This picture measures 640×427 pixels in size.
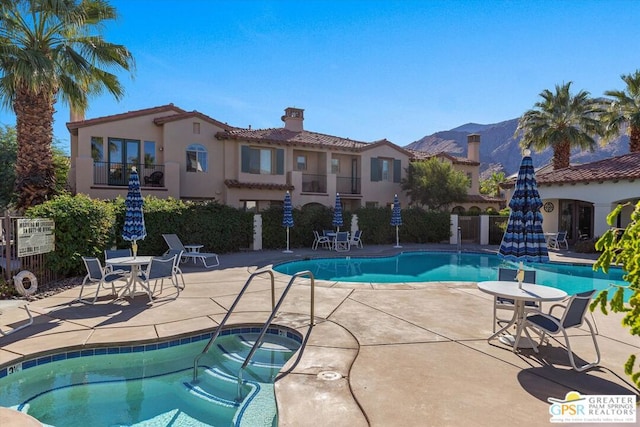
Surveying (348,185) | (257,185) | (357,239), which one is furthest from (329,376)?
(348,185)

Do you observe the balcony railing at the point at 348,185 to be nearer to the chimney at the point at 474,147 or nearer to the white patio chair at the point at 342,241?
the white patio chair at the point at 342,241

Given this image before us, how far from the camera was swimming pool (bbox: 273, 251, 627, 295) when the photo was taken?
1236 cm

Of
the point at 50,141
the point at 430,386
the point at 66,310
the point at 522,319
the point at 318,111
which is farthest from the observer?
the point at 318,111

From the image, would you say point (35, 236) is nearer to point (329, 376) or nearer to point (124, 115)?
point (329, 376)

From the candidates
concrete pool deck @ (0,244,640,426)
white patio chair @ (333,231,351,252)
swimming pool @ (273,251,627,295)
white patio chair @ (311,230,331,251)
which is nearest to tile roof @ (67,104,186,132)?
white patio chair @ (311,230,331,251)

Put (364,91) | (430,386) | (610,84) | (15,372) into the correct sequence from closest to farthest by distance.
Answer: (430,386) → (15,372) → (364,91) → (610,84)

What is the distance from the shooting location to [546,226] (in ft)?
73.4

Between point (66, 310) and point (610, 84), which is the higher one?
point (610, 84)

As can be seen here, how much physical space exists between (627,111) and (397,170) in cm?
1454

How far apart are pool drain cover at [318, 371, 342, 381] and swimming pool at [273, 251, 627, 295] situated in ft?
25.7

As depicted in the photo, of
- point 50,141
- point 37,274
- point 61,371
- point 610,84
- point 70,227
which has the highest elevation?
point 610,84

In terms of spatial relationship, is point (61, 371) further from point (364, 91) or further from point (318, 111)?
point (318, 111)

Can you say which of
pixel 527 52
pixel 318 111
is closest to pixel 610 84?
pixel 527 52

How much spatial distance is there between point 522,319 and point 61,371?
6417 mm
